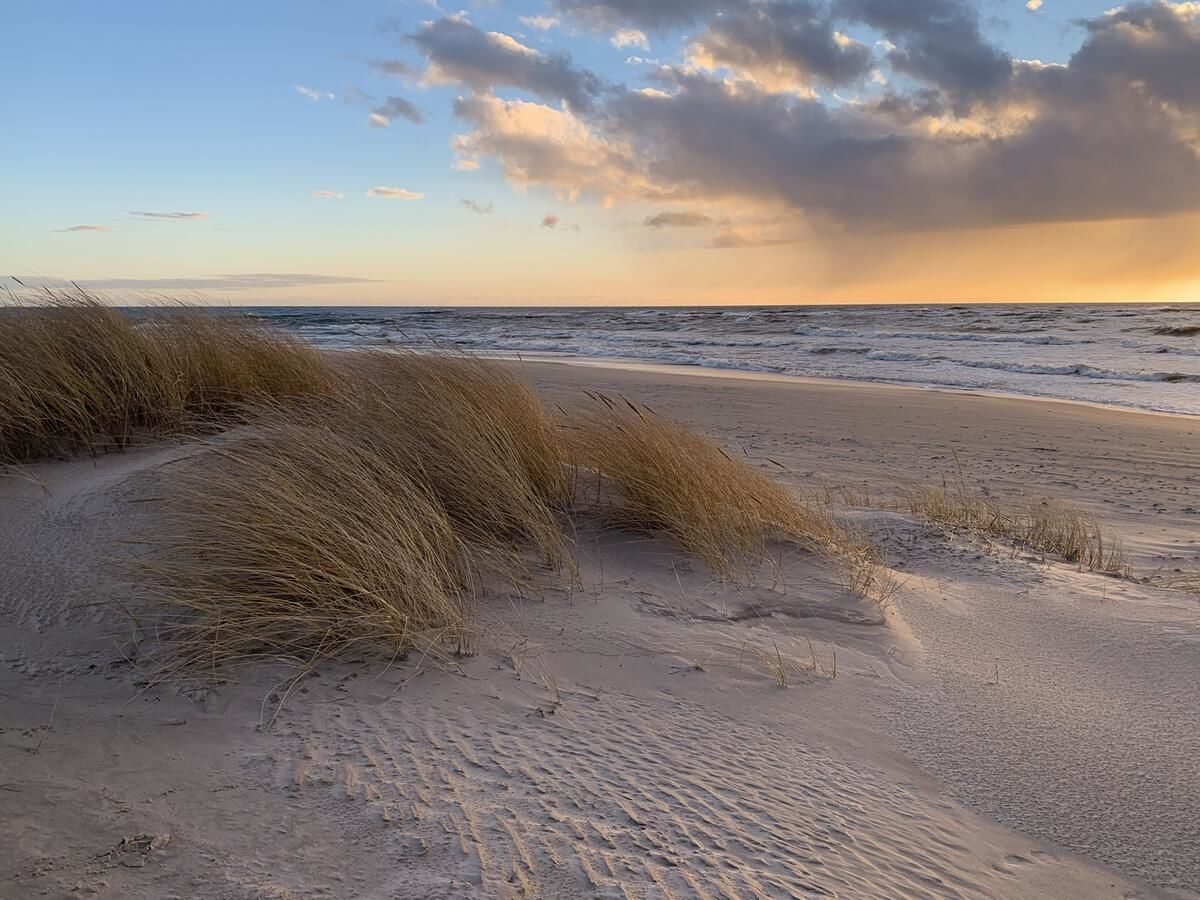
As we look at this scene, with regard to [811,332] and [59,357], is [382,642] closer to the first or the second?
[59,357]

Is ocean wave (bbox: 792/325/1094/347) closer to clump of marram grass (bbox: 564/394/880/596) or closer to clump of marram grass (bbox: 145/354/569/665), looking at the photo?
clump of marram grass (bbox: 564/394/880/596)

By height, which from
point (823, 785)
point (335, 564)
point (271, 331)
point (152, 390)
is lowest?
point (823, 785)

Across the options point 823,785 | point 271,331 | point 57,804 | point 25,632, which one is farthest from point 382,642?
point 271,331

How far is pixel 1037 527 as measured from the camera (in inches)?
198

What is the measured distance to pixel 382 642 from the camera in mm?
2740

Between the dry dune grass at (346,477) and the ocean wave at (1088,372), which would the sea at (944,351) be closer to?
the ocean wave at (1088,372)

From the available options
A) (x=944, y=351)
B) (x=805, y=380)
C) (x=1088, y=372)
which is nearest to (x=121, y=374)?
(x=805, y=380)

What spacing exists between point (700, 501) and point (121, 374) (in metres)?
3.94

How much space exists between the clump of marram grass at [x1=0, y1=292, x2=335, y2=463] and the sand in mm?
721

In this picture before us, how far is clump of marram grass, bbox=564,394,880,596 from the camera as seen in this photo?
4.00m

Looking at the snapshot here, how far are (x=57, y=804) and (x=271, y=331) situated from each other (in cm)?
517

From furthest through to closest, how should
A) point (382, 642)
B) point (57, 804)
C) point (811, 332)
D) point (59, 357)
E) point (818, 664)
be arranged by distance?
point (811, 332)
point (59, 357)
point (818, 664)
point (382, 642)
point (57, 804)

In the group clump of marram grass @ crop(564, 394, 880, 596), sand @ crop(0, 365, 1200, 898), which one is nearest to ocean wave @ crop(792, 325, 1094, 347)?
clump of marram grass @ crop(564, 394, 880, 596)

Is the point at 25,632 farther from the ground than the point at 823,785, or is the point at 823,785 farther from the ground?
the point at 25,632
